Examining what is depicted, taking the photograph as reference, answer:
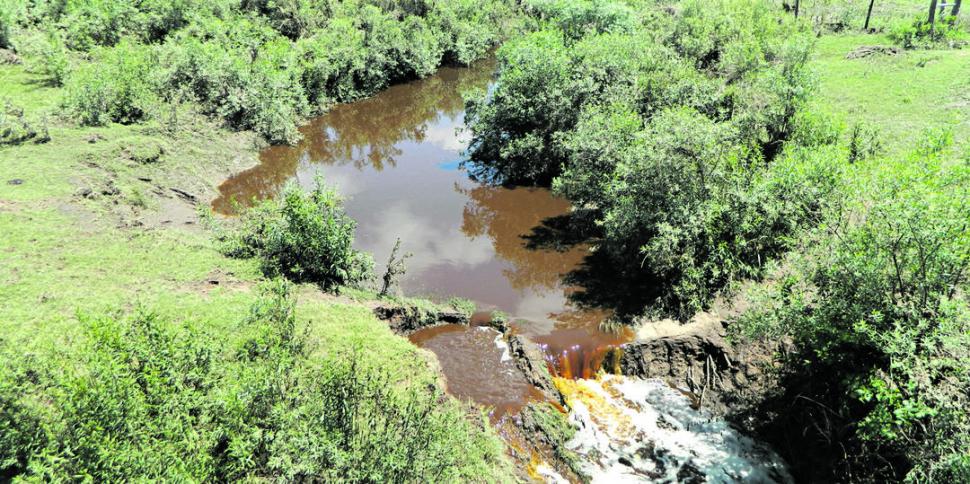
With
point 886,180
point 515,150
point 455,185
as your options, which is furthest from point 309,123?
point 886,180

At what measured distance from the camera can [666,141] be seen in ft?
67.4

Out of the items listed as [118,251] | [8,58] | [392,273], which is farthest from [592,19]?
[8,58]

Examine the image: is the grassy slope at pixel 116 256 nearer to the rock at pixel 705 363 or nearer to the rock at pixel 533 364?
the rock at pixel 533 364

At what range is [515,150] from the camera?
3167 cm

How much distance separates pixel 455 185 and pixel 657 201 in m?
15.1

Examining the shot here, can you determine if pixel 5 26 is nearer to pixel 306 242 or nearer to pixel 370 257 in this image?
pixel 306 242

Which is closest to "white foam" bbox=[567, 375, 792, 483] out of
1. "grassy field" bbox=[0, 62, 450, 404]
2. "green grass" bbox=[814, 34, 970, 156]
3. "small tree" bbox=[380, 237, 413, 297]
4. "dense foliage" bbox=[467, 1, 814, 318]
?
"dense foliage" bbox=[467, 1, 814, 318]

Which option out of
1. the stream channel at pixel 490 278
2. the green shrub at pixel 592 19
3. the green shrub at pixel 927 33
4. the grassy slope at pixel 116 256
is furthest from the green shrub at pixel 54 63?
the green shrub at pixel 927 33

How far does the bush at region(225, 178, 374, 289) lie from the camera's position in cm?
1955

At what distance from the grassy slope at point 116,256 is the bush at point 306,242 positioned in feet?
2.66

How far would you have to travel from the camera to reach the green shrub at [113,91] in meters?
29.1

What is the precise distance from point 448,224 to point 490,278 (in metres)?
5.57

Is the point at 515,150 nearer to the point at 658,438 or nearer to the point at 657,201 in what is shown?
the point at 657,201

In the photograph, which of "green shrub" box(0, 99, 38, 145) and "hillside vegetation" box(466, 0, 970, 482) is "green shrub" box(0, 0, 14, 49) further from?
"hillside vegetation" box(466, 0, 970, 482)
